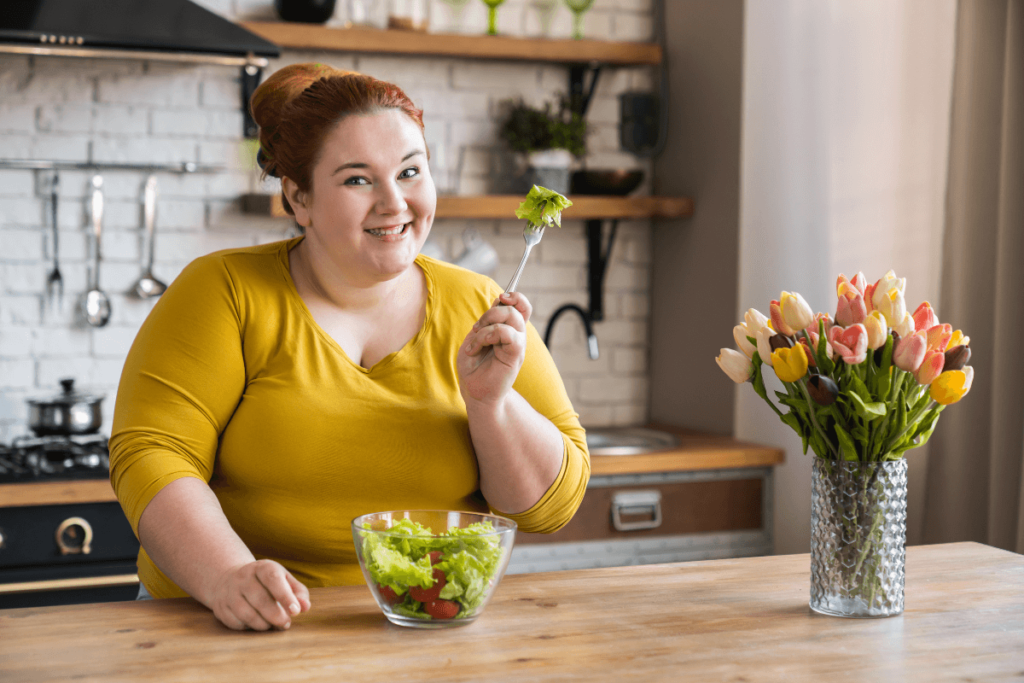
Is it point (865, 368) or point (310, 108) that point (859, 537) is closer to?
point (865, 368)

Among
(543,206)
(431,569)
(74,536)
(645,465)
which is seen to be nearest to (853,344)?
(543,206)

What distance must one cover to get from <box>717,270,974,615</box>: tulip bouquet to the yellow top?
1.29 feet

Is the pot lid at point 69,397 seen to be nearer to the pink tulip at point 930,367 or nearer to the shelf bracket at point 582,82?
the shelf bracket at point 582,82

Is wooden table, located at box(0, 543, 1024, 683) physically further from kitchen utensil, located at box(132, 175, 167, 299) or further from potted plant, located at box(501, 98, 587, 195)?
potted plant, located at box(501, 98, 587, 195)

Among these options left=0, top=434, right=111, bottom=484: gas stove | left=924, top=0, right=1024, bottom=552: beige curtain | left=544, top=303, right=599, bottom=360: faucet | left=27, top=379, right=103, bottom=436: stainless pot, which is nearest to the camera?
left=924, top=0, right=1024, bottom=552: beige curtain

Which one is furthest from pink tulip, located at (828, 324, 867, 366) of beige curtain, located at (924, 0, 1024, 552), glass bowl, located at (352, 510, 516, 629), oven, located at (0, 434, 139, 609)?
oven, located at (0, 434, 139, 609)

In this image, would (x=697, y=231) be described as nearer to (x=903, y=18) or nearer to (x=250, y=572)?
(x=903, y=18)

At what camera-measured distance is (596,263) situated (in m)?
3.27

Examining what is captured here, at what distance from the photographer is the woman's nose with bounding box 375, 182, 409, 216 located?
1.44m

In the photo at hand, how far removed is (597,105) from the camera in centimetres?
329

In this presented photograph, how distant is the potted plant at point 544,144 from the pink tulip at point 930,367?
6.48 ft

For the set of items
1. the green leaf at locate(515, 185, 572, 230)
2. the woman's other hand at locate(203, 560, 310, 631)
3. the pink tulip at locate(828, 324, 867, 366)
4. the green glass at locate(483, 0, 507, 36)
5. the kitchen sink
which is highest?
the green glass at locate(483, 0, 507, 36)

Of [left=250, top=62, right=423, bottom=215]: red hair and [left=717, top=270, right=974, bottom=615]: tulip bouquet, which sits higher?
[left=250, top=62, right=423, bottom=215]: red hair

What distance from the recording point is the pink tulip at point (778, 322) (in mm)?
1207
